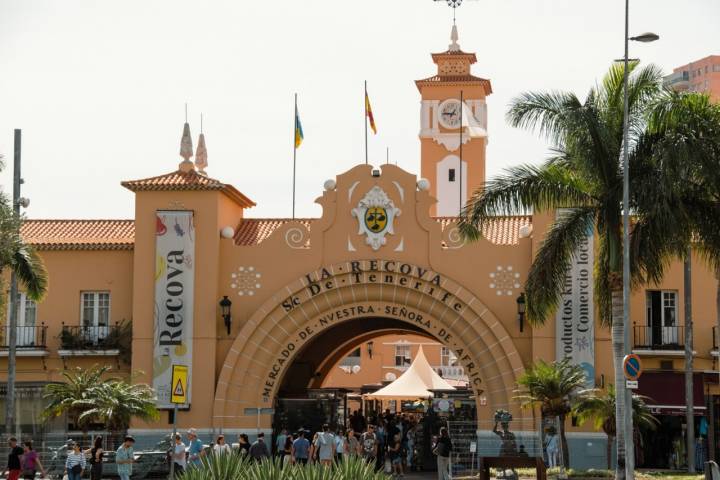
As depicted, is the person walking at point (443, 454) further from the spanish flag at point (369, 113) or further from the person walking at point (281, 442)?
the spanish flag at point (369, 113)

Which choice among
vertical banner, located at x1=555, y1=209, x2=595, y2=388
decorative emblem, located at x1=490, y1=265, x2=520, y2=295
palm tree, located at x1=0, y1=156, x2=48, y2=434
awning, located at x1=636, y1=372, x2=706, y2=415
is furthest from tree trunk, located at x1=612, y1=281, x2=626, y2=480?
palm tree, located at x1=0, y1=156, x2=48, y2=434

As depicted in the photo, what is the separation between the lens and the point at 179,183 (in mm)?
40094

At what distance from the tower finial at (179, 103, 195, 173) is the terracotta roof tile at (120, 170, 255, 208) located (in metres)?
0.23

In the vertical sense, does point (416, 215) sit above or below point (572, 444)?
above

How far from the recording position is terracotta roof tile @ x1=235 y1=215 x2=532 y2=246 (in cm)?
4030

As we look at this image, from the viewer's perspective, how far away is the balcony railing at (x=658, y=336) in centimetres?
3909

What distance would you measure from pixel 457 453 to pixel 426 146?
2772cm

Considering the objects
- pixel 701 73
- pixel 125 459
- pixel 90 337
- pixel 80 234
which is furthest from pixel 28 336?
pixel 701 73

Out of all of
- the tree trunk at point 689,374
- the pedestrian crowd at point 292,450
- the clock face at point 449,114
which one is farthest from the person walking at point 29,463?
the clock face at point 449,114

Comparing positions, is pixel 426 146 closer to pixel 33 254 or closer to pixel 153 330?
pixel 153 330

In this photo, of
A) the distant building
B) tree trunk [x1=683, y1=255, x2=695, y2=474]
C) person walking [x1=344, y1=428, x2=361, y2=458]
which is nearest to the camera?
tree trunk [x1=683, y1=255, x2=695, y2=474]

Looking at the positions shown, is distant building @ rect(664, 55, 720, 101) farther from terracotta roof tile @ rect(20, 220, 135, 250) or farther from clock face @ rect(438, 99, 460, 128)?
terracotta roof tile @ rect(20, 220, 135, 250)

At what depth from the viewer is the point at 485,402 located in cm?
3875

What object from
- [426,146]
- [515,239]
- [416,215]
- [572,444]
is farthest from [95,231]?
[426,146]
